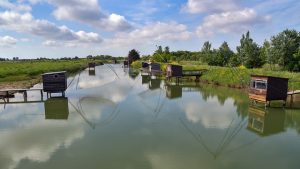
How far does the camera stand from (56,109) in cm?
2788

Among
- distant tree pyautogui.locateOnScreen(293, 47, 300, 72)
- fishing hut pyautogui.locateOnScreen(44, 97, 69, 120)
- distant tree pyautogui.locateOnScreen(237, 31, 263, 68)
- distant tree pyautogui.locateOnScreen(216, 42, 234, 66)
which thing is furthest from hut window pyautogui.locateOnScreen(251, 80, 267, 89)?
distant tree pyautogui.locateOnScreen(216, 42, 234, 66)

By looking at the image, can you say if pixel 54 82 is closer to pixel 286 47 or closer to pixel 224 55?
pixel 286 47

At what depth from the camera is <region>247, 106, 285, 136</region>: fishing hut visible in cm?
2060

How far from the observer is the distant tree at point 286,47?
4859 centimetres

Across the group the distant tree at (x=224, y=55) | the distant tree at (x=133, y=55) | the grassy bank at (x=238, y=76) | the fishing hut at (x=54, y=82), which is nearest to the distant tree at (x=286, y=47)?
the grassy bank at (x=238, y=76)

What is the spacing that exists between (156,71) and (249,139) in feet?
162

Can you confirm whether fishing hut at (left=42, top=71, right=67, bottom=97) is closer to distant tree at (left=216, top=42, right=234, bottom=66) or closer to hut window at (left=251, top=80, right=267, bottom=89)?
hut window at (left=251, top=80, right=267, bottom=89)

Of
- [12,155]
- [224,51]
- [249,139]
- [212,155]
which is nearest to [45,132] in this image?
[12,155]

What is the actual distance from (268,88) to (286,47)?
1083 inches

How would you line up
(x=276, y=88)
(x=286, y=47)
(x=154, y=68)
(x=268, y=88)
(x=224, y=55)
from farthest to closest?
(x=224, y=55), (x=154, y=68), (x=286, y=47), (x=276, y=88), (x=268, y=88)

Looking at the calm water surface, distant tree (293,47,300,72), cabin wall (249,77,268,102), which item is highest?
distant tree (293,47,300,72)

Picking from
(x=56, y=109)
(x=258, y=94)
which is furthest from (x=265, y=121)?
(x=56, y=109)

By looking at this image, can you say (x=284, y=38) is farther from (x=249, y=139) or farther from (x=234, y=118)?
(x=249, y=139)

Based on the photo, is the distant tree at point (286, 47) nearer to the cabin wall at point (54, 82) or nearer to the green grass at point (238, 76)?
the green grass at point (238, 76)
